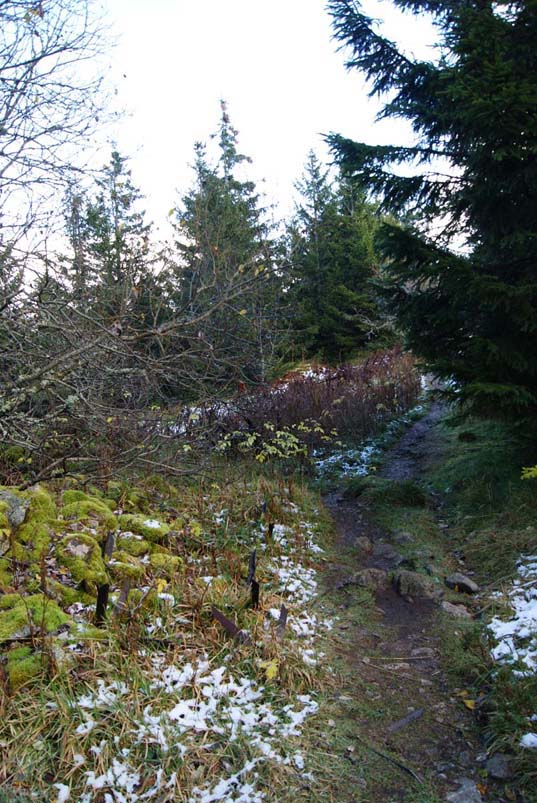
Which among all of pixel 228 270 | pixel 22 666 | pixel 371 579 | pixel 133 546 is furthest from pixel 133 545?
pixel 228 270

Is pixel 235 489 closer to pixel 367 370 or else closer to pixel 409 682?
pixel 409 682

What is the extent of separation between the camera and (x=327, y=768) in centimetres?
229

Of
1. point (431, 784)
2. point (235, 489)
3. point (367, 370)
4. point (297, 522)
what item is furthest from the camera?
point (367, 370)

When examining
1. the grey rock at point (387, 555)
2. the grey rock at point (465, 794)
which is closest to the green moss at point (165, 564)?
the grey rock at point (387, 555)

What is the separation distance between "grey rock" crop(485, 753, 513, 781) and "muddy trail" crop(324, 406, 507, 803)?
3 cm

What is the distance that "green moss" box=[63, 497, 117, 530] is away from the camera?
411 centimetres

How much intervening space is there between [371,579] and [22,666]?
2711 mm

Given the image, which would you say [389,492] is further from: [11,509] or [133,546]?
[11,509]

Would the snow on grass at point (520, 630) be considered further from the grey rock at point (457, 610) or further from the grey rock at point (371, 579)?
the grey rock at point (371, 579)

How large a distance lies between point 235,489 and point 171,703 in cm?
334

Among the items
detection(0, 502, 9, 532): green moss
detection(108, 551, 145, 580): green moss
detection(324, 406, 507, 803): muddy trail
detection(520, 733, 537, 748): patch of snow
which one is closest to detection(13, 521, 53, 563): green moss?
detection(0, 502, 9, 532): green moss

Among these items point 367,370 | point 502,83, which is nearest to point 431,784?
point 502,83

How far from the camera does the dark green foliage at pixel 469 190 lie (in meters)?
4.14

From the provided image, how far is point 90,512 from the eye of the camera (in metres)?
4.18
